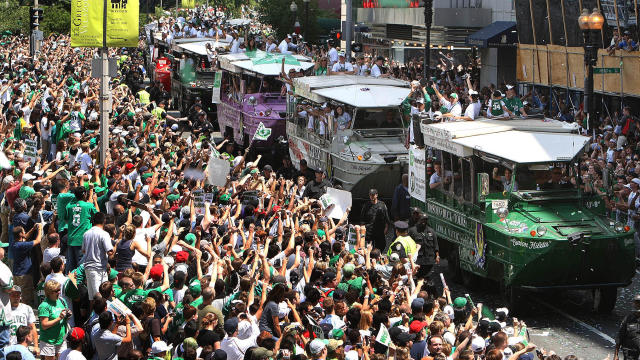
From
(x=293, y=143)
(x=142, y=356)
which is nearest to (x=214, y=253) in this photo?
(x=142, y=356)

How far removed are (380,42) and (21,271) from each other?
43.1 meters

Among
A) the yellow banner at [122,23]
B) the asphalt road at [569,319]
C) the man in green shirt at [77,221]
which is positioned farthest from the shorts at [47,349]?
the yellow banner at [122,23]

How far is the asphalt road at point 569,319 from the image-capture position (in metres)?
14.3

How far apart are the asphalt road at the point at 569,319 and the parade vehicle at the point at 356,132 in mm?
3979

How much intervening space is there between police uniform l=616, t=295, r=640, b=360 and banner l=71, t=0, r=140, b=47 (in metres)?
12.0

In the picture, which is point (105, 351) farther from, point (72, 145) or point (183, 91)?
point (183, 91)

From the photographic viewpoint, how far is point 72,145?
20.3m

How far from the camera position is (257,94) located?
28.8 meters

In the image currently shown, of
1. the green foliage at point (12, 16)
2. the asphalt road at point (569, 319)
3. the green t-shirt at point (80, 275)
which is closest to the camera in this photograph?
the green t-shirt at point (80, 275)

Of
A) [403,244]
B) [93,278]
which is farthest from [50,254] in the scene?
[403,244]

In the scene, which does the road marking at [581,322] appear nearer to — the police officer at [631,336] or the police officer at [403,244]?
the police officer at [631,336]

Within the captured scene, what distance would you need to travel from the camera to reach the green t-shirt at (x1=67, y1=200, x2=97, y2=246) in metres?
14.5

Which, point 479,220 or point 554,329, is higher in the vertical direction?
point 479,220

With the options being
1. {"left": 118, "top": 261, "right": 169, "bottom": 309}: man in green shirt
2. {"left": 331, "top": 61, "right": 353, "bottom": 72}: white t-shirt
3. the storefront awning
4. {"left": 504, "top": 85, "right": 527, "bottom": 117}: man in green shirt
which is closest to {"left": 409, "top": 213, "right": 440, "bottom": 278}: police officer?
{"left": 504, "top": 85, "right": 527, "bottom": 117}: man in green shirt
